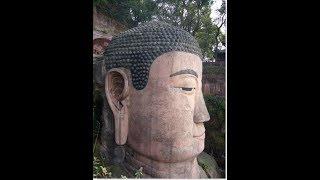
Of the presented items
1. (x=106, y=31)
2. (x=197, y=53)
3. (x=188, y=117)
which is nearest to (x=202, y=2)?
(x=197, y=53)

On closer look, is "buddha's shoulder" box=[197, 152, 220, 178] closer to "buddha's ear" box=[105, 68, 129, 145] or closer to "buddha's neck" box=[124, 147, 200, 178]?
"buddha's neck" box=[124, 147, 200, 178]

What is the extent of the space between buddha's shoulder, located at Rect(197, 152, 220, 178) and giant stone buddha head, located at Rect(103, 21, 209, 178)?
14.6 inches

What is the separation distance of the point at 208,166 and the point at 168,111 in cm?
132

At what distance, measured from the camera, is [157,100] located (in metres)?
4.94

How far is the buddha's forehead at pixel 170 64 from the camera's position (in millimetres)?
4953

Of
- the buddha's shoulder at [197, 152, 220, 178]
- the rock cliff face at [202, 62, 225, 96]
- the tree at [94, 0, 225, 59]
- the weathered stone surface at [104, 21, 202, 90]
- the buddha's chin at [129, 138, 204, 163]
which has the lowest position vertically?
the buddha's shoulder at [197, 152, 220, 178]

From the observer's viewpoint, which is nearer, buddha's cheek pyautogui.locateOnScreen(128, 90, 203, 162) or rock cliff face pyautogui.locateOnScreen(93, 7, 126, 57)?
buddha's cheek pyautogui.locateOnScreen(128, 90, 203, 162)

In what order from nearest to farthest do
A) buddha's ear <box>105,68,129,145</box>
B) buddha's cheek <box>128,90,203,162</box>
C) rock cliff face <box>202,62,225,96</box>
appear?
buddha's cheek <box>128,90,203,162</box>
buddha's ear <box>105,68,129,145</box>
rock cliff face <box>202,62,225,96</box>

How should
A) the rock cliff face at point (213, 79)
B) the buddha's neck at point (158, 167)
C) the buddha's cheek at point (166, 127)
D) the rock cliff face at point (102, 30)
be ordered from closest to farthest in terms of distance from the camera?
the buddha's cheek at point (166, 127)
the buddha's neck at point (158, 167)
the rock cliff face at point (102, 30)
the rock cliff face at point (213, 79)

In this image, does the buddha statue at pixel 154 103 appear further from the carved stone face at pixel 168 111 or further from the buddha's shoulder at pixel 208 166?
the buddha's shoulder at pixel 208 166

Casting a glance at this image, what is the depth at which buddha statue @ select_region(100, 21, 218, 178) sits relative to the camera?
493cm

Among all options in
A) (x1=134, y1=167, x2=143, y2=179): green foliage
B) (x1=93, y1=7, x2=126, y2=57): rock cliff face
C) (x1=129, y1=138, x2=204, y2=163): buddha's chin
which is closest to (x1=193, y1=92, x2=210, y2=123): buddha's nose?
(x1=129, y1=138, x2=204, y2=163): buddha's chin

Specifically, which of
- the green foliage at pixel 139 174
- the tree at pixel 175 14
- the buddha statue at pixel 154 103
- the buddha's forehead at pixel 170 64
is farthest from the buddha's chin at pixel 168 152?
the tree at pixel 175 14

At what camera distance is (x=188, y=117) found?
4.98 meters
